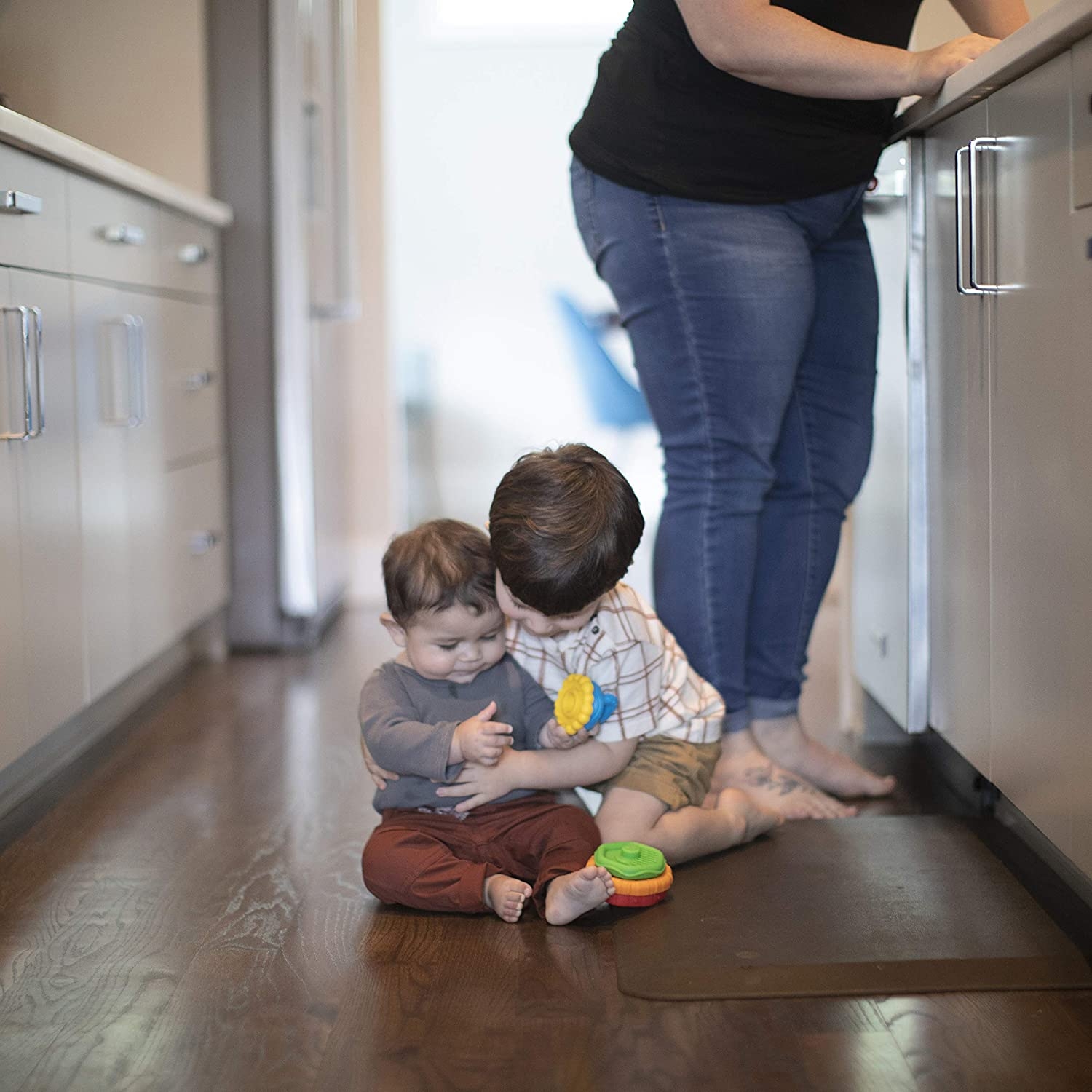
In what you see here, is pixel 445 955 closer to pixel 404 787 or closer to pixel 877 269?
pixel 404 787

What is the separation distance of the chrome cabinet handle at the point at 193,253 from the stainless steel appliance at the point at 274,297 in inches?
6.4

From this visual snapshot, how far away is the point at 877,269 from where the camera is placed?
188 centimetres

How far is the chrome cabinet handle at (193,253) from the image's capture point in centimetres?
248

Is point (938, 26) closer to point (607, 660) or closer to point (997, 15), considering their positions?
point (997, 15)

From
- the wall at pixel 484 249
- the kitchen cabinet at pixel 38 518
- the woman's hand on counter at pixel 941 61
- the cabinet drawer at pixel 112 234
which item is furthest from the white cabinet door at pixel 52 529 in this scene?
the wall at pixel 484 249

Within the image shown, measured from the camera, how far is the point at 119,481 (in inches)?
82.4

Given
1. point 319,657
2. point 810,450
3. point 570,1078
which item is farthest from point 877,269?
point 319,657

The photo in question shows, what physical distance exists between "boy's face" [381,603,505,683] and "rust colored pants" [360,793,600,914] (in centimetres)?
15

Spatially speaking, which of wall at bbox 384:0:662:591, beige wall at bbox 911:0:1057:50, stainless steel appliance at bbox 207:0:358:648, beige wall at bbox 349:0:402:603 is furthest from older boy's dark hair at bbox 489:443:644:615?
wall at bbox 384:0:662:591

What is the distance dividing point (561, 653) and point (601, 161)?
0.58 meters

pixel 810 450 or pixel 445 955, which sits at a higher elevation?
pixel 810 450

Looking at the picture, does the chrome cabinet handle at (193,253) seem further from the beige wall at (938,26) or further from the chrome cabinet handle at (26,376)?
the beige wall at (938,26)

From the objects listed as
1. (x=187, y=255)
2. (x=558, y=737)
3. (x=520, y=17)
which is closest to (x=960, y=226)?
(x=558, y=737)

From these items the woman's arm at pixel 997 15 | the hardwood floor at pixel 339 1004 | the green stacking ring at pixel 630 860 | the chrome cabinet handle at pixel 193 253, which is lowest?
the hardwood floor at pixel 339 1004
